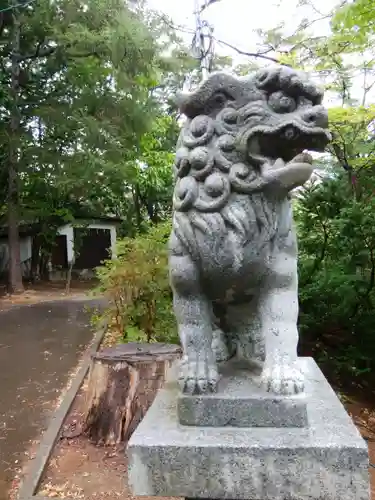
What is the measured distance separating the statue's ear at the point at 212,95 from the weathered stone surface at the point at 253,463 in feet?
3.56

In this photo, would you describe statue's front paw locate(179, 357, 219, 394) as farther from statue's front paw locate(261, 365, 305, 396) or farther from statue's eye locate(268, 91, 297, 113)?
statue's eye locate(268, 91, 297, 113)

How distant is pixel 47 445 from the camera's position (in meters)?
4.25

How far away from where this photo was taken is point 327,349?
5.68 m

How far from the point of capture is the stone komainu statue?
5.38ft

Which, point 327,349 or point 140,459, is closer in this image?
point 140,459

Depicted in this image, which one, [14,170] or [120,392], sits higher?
[14,170]

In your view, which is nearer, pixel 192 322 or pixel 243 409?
pixel 243 409

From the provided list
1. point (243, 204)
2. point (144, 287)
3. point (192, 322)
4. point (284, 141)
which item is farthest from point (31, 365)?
point (284, 141)

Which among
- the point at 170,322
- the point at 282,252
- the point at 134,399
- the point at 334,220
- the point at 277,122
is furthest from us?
the point at 170,322

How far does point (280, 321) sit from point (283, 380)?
0.21m

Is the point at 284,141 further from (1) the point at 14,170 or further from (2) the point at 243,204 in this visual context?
(1) the point at 14,170

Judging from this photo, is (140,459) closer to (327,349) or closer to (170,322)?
(327,349)

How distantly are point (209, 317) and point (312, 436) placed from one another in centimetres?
53

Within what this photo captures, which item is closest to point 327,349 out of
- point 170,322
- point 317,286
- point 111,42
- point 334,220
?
point 317,286
